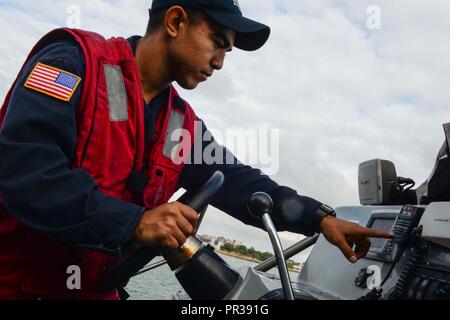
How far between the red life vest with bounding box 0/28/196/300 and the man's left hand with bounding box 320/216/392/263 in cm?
70

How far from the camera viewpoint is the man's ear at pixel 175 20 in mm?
1516

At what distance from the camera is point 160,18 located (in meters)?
1.61

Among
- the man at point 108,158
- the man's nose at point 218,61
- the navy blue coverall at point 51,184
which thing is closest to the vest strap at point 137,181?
the man at point 108,158

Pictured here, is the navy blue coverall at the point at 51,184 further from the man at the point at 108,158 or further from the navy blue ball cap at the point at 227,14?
the navy blue ball cap at the point at 227,14

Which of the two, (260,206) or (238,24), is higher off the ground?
(238,24)

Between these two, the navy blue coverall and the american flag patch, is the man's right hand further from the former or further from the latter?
the american flag patch

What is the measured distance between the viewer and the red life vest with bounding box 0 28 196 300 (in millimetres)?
1263

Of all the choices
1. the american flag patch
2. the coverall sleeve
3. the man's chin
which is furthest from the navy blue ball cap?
the coverall sleeve

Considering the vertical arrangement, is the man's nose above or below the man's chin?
above

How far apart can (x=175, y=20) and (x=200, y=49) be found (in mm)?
162

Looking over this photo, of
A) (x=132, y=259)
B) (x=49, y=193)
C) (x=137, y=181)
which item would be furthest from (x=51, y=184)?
(x=137, y=181)

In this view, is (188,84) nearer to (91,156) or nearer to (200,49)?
(200,49)

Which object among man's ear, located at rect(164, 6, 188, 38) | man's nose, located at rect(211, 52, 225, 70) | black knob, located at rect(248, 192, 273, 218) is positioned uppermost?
man's ear, located at rect(164, 6, 188, 38)
